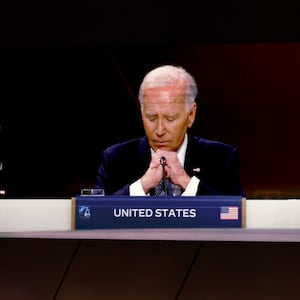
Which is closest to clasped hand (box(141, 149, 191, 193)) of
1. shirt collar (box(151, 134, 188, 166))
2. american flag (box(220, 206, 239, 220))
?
shirt collar (box(151, 134, 188, 166))

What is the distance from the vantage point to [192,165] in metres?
4.09

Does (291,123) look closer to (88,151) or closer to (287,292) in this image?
(88,151)

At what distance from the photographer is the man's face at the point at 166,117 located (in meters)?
4.06

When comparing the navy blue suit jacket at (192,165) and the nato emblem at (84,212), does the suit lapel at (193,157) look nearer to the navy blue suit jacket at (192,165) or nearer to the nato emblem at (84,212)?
the navy blue suit jacket at (192,165)

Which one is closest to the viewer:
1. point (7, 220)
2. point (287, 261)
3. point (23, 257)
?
point (287, 261)

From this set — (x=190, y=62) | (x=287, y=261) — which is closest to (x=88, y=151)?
(x=190, y=62)

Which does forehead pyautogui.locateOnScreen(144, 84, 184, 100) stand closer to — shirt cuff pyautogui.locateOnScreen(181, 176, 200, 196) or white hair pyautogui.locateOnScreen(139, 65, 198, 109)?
white hair pyautogui.locateOnScreen(139, 65, 198, 109)

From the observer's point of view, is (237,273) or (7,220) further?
(7,220)

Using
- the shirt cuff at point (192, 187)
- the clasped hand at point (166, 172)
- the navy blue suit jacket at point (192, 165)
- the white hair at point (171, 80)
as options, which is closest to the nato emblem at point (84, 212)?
the navy blue suit jacket at point (192, 165)

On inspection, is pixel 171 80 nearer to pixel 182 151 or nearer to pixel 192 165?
pixel 182 151

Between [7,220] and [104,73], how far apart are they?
1.19 m

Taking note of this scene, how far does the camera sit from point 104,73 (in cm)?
412

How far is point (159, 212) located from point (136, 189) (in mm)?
310

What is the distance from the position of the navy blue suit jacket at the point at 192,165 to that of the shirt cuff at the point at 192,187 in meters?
0.03
